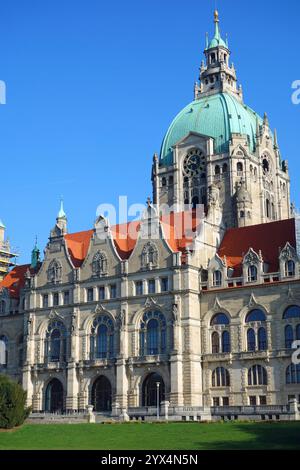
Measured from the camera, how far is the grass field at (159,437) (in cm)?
3919

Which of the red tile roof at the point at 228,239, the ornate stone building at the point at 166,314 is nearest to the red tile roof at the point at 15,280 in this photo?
the ornate stone building at the point at 166,314

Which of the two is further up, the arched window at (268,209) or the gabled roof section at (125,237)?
the arched window at (268,209)

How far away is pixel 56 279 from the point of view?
86.3m

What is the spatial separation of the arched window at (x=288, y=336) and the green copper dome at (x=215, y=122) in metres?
35.5

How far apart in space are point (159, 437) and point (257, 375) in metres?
29.0

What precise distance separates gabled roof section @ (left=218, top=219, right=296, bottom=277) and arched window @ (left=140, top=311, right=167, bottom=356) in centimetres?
924

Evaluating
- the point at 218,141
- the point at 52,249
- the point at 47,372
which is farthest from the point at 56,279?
the point at 218,141

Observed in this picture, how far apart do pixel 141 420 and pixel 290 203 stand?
169 feet

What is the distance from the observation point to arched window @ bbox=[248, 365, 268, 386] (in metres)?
70.9

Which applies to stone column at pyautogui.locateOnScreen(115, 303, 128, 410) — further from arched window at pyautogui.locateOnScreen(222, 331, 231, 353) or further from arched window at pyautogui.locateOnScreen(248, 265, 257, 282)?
arched window at pyautogui.locateOnScreen(248, 265, 257, 282)

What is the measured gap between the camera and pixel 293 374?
69.3m

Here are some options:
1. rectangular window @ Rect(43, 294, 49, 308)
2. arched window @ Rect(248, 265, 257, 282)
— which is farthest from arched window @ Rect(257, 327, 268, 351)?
rectangular window @ Rect(43, 294, 49, 308)

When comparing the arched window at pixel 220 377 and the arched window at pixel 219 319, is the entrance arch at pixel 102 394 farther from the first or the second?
the arched window at pixel 219 319

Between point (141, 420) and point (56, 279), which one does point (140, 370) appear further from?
point (56, 279)
